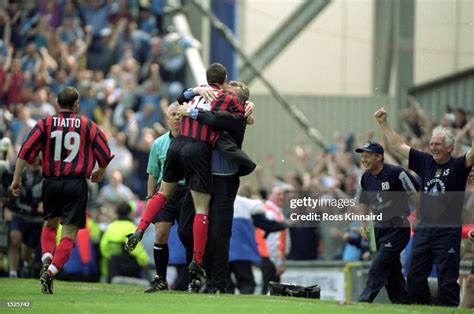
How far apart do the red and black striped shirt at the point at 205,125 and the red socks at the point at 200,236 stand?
824 mm

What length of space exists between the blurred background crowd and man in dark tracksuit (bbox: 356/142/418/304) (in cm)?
355

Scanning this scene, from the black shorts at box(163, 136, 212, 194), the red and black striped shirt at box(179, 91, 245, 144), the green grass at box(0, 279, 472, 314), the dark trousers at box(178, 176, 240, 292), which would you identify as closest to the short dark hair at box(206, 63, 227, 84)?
the red and black striped shirt at box(179, 91, 245, 144)

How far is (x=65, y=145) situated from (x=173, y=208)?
1.45m

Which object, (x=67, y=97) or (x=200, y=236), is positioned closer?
(x=200, y=236)

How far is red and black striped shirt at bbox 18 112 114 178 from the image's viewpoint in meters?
14.8

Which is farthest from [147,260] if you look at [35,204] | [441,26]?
[441,26]

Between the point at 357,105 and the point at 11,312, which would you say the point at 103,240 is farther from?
the point at 11,312

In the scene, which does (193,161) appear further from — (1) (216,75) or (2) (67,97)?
(2) (67,97)

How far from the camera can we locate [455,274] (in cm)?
1471

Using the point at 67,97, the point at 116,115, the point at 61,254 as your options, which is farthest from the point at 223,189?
the point at 116,115

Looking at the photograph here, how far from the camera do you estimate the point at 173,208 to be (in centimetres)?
1550

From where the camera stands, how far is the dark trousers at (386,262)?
15.1 meters

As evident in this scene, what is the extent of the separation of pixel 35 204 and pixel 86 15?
8.48 m

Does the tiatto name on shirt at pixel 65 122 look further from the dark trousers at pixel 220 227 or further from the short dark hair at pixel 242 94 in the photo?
the short dark hair at pixel 242 94
